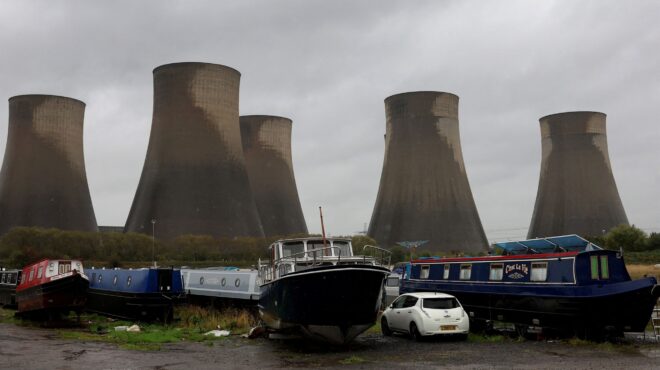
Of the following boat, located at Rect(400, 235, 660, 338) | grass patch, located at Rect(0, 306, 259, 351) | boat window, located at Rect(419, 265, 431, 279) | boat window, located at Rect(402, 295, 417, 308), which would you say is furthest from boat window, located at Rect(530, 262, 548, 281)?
grass patch, located at Rect(0, 306, 259, 351)

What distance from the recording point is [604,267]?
43.8 ft

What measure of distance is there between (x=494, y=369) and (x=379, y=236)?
47.7 m

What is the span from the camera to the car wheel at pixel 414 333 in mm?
13625

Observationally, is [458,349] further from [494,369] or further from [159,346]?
[159,346]

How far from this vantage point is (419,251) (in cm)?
5397

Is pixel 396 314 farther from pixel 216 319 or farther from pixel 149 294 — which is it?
pixel 149 294

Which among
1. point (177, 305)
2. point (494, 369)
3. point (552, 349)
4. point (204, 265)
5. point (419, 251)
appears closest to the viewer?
point (494, 369)

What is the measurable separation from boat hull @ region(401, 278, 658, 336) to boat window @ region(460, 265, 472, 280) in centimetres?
144

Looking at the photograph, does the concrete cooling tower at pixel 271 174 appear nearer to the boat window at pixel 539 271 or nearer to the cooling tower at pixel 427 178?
the cooling tower at pixel 427 178

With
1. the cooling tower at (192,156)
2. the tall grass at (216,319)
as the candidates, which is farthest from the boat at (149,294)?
the cooling tower at (192,156)

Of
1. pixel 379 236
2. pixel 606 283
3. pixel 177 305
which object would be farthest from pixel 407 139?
pixel 606 283

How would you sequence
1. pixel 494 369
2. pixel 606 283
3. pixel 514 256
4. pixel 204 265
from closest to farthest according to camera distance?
pixel 494 369, pixel 606 283, pixel 514 256, pixel 204 265

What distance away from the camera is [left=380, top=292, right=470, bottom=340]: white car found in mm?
13398

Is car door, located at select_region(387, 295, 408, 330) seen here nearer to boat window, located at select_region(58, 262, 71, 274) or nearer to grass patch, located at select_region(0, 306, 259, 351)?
grass patch, located at select_region(0, 306, 259, 351)
